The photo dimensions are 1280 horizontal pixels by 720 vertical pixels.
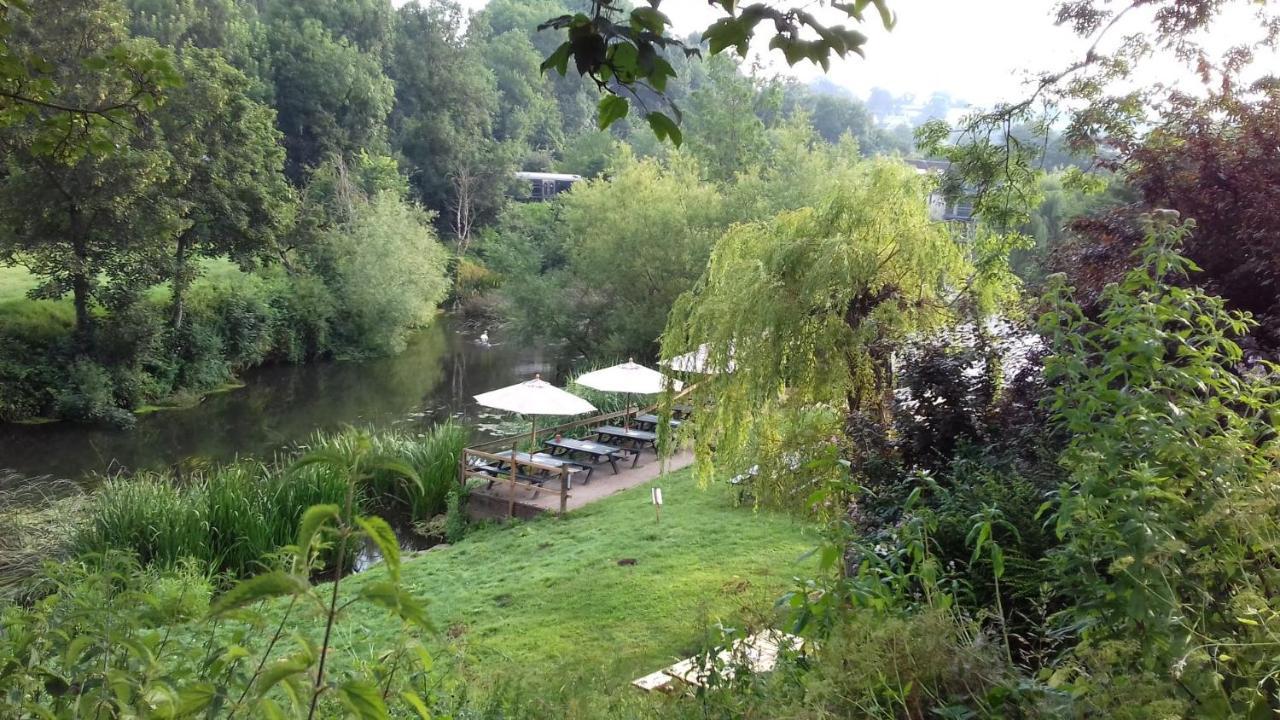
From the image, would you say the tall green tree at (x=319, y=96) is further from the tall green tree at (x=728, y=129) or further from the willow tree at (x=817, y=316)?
the willow tree at (x=817, y=316)

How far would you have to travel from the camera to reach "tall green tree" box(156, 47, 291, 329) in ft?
64.3

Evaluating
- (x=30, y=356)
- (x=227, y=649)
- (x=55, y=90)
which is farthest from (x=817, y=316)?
(x=30, y=356)

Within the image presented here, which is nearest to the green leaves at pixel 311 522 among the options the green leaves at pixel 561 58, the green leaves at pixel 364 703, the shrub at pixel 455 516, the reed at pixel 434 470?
the green leaves at pixel 364 703

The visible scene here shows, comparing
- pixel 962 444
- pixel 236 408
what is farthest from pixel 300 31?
pixel 962 444

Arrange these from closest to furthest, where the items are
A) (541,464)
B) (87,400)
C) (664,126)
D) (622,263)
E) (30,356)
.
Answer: (664,126)
(541,464)
(87,400)
(30,356)
(622,263)

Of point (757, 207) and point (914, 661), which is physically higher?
point (757, 207)

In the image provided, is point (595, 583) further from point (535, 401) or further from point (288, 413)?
point (288, 413)

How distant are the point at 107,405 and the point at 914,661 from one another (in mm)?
20779

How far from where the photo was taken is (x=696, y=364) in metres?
8.02

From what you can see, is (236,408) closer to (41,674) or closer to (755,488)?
(755,488)

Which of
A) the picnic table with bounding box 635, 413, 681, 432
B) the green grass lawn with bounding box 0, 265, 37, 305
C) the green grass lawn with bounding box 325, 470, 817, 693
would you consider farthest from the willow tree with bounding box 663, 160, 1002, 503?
the green grass lawn with bounding box 0, 265, 37, 305

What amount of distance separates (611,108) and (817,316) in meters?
4.90

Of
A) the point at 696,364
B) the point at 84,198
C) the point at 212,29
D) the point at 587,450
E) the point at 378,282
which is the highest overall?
the point at 212,29

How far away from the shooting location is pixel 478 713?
3.11m
